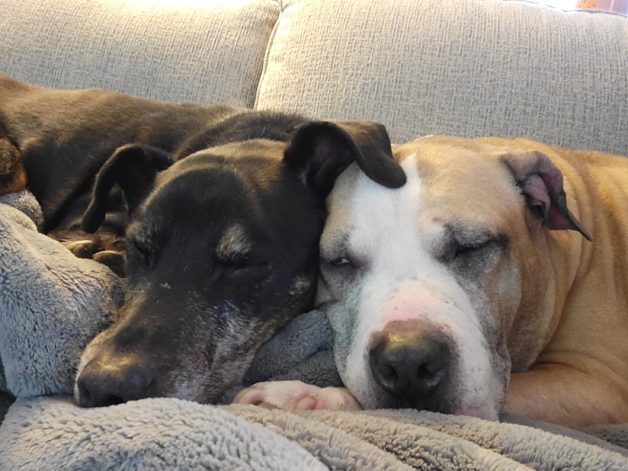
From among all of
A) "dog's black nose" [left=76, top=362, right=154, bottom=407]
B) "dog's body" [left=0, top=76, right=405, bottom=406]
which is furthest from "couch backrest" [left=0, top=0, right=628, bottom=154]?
"dog's black nose" [left=76, top=362, right=154, bottom=407]

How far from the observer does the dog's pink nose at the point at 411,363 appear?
1.25m

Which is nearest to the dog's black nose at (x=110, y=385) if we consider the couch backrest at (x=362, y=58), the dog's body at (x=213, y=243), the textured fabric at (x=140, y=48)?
the dog's body at (x=213, y=243)

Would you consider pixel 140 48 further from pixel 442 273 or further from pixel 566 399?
pixel 566 399

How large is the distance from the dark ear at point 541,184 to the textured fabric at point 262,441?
68 centimetres

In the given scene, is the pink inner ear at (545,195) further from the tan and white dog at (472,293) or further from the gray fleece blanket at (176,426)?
the gray fleece blanket at (176,426)

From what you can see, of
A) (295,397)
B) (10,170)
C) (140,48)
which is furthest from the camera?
(140,48)

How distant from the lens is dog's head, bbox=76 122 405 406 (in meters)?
1.32

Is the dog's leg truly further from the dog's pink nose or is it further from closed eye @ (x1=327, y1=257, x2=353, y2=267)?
closed eye @ (x1=327, y1=257, x2=353, y2=267)

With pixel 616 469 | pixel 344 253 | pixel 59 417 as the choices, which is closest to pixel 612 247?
pixel 344 253

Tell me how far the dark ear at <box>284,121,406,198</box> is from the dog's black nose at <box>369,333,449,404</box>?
0.42m

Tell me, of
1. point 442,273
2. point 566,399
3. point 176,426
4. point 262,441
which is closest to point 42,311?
point 176,426

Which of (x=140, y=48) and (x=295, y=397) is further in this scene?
(x=140, y=48)

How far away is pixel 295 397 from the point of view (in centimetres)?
133

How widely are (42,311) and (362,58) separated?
1.68 meters
